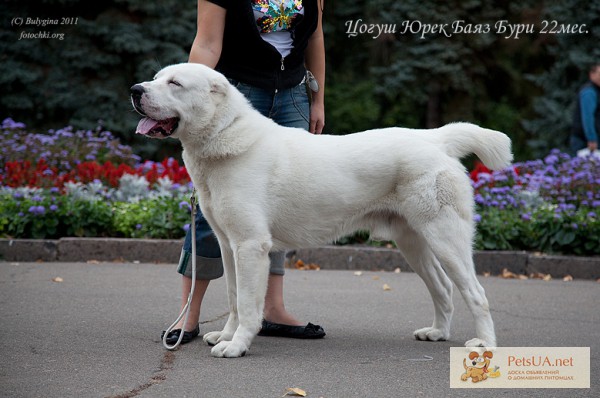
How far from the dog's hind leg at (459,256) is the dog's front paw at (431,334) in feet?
1.56

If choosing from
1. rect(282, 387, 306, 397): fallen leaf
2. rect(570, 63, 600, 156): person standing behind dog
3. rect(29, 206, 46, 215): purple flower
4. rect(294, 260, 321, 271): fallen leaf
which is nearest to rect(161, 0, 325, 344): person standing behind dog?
rect(282, 387, 306, 397): fallen leaf

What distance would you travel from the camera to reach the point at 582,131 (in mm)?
11414

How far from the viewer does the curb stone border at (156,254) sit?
7971 mm

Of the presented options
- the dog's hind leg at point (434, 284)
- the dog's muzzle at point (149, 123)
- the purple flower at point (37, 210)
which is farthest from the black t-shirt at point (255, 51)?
the purple flower at point (37, 210)

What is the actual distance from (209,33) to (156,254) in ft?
12.7

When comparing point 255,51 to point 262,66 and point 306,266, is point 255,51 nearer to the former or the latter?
point 262,66

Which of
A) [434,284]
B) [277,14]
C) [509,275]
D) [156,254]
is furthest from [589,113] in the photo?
[277,14]

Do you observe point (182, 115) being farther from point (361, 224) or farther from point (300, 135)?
point (361, 224)

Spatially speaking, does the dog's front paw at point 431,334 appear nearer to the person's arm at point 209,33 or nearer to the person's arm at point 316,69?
the person's arm at point 316,69

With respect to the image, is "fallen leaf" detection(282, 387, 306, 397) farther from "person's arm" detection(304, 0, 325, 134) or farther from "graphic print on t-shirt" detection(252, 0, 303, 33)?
"graphic print on t-shirt" detection(252, 0, 303, 33)

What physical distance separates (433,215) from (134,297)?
2.87 metres

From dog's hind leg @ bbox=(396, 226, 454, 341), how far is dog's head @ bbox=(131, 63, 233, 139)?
4.87 ft

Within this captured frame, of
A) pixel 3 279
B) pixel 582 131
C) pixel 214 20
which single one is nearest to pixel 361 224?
pixel 214 20

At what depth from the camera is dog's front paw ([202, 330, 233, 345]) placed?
466 centimetres
